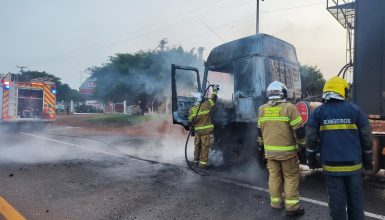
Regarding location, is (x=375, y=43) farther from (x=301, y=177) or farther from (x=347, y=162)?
(x=301, y=177)

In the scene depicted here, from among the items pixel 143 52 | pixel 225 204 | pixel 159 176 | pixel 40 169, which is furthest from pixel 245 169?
pixel 143 52

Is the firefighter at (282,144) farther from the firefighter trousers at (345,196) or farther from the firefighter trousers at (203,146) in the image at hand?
the firefighter trousers at (203,146)

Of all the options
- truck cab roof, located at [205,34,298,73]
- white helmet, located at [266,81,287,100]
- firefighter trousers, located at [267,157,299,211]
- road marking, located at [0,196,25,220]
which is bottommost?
road marking, located at [0,196,25,220]

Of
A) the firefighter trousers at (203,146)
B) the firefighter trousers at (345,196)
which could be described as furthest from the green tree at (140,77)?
the firefighter trousers at (345,196)

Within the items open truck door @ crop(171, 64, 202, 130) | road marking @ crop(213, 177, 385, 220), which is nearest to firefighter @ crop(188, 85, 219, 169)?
open truck door @ crop(171, 64, 202, 130)

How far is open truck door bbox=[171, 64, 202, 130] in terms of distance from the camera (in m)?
7.75

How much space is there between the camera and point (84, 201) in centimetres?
485

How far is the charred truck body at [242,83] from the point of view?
6594 mm

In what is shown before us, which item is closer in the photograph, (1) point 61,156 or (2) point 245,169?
(2) point 245,169

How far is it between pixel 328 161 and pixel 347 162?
182 mm

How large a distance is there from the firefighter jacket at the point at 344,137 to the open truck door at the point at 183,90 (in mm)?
4598

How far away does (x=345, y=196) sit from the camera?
3451 millimetres

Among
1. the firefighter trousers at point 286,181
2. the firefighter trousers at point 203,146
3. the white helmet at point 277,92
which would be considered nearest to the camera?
the firefighter trousers at point 286,181

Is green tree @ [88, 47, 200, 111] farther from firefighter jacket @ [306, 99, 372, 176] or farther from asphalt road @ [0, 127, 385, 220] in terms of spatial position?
firefighter jacket @ [306, 99, 372, 176]
